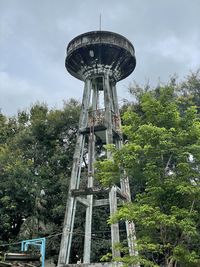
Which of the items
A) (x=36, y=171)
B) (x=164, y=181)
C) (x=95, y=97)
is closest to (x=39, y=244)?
(x=164, y=181)

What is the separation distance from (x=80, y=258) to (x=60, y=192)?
13.7 feet

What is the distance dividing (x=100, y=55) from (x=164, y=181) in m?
10.9

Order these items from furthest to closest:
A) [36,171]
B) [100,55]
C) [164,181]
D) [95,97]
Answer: [36,171] → [95,97] → [100,55] → [164,181]

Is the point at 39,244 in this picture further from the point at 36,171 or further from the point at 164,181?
the point at 36,171

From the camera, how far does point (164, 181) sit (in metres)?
9.42

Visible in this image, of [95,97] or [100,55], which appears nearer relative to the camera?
[100,55]

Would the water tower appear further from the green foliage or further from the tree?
the tree

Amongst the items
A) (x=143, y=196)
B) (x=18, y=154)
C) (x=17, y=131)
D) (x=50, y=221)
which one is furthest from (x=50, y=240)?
(x=143, y=196)

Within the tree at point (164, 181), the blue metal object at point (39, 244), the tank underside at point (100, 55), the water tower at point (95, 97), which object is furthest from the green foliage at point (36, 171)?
the tree at point (164, 181)

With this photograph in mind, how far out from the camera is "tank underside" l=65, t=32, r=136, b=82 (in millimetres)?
18438

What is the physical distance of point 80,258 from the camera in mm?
21719

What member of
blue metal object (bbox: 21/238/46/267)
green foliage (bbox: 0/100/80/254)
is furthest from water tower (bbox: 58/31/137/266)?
green foliage (bbox: 0/100/80/254)

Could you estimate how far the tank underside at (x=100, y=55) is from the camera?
1844 centimetres

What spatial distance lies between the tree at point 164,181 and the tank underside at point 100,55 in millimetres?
8802
